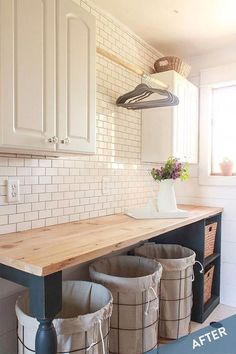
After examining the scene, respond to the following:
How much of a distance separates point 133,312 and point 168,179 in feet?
3.43

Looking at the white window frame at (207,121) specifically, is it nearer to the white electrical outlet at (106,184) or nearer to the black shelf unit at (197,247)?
the black shelf unit at (197,247)

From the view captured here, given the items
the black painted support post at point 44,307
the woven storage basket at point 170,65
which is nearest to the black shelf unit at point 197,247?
the woven storage basket at point 170,65

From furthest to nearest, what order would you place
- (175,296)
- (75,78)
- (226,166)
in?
(226,166), (175,296), (75,78)

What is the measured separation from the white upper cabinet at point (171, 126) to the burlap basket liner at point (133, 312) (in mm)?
1191

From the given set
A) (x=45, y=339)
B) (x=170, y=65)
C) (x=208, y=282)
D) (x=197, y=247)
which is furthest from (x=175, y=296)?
(x=170, y=65)

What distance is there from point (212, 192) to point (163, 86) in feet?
3.76

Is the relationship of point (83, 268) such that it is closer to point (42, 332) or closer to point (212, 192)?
point (42, 332)

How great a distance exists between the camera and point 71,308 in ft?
5.50

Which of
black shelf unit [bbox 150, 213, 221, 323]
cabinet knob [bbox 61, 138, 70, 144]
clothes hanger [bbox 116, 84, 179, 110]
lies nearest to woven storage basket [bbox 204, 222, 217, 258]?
black shelf unit [bbox 150, 213, 221, 323]

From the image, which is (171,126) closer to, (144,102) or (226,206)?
(144,102)

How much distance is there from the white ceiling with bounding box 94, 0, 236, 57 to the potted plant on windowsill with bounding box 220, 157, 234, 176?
3.55 ft

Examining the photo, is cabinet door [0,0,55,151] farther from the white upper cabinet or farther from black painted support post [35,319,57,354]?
the white upper cabinet

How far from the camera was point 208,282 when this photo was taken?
2.65 meters

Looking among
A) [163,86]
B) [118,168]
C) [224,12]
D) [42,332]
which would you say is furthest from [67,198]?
[224,12]
